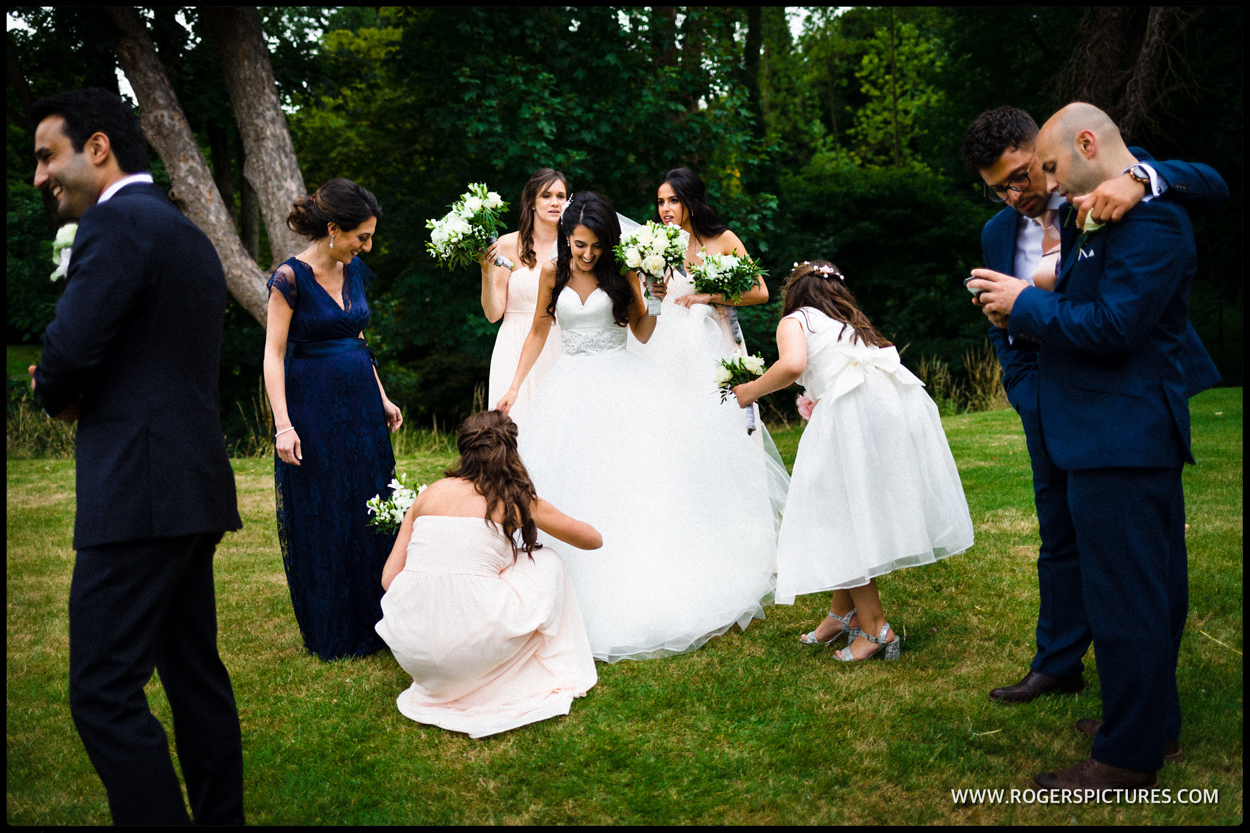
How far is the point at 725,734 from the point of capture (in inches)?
144

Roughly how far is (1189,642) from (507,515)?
3388mm

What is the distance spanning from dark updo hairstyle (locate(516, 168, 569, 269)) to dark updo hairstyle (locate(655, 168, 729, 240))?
759 millimetres

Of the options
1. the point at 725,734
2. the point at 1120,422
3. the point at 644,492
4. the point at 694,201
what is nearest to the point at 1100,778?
the point at 1120,422

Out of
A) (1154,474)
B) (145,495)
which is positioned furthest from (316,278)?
(1154,474)

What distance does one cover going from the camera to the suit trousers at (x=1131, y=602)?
2896 millimetres

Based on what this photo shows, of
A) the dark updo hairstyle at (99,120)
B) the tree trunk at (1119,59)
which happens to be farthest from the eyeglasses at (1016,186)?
the tree trunk at (1119,59)

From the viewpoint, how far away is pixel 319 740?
377 centimetres

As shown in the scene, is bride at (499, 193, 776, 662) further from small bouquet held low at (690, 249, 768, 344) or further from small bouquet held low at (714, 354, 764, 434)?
small bouquet held low at (714, 354, 764, 434)

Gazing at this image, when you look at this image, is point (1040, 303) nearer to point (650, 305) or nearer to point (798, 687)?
point (798, 687)

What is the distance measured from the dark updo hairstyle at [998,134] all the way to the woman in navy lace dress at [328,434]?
2.88 m

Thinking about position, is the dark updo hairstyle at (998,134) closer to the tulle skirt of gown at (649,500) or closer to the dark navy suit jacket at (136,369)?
the tulle skirt of gown at (649,500)

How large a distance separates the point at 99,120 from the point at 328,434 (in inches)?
88.6

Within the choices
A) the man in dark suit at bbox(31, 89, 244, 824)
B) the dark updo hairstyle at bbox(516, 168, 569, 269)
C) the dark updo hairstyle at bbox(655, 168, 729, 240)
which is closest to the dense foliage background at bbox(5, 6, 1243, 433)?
the dark updo hairstyle at bbox(516, 168, 569, 269)

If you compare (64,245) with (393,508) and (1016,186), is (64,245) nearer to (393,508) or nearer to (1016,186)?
(393,508)
